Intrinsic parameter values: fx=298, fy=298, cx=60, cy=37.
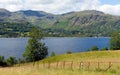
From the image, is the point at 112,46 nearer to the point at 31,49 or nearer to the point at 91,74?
the point at 31,49

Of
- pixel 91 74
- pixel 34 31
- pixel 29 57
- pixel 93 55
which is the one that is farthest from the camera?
pixel 34 31

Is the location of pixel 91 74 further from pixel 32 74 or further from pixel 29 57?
pixel 29 57

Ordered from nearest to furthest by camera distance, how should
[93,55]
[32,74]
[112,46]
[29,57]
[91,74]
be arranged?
[32,74], [91,74], [93,55], [29,57], [112,46]

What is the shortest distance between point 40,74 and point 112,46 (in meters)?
121

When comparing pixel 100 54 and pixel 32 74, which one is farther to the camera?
pixel 100 54

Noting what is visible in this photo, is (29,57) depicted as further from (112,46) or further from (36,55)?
(112,46)

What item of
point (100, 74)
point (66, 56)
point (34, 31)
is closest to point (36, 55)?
point (34, 31)

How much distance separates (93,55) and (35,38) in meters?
51.5

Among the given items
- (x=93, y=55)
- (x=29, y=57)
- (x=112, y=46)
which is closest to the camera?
(x=93, y=55)

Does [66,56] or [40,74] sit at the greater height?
[40,74]

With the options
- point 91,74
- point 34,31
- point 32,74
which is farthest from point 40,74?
point 34,31

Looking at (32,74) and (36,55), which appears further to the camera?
(36,55)

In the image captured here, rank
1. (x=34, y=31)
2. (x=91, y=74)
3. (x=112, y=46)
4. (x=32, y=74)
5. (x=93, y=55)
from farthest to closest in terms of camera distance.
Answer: (x=112, y=46) → (x=34, y=31) → (x=93, y=55) → (x=91, y=74) → (x=32, y=74)

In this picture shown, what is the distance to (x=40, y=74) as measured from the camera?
116 ft
